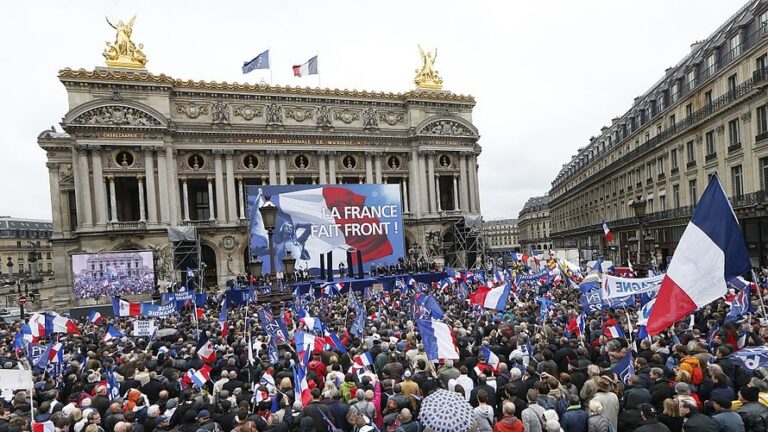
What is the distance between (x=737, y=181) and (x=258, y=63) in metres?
38.2

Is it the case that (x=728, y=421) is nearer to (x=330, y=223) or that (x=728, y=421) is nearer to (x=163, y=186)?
(x=330, y=223)

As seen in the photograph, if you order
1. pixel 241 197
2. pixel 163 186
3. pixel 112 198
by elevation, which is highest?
pixel 163 186

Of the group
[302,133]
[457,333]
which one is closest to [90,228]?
[302,133]

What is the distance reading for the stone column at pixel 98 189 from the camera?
3859 cm

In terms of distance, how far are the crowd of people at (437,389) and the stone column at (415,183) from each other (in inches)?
1424

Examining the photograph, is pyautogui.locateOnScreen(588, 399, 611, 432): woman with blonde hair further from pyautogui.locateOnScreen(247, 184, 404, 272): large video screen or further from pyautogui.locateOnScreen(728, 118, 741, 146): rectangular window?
pyautogui.locateOnScreen(247, 184, 404, 272): large video screen

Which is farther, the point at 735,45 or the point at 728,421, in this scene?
the point at 735,45

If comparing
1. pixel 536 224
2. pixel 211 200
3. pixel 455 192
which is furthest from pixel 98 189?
pixel 536 224

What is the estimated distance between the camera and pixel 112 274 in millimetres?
33375

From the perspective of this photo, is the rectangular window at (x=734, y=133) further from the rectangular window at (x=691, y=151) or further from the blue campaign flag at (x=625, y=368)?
the blue campaign flag at (x=625, y=368)

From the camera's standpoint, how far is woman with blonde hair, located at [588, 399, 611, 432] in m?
5.98

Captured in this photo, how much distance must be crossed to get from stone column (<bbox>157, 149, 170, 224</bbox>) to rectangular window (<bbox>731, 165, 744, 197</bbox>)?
42802 mm

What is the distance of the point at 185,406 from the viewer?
752 centimetres

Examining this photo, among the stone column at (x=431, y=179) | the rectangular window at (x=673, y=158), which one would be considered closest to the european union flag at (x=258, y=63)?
the stone column at (x=431, y=179)
